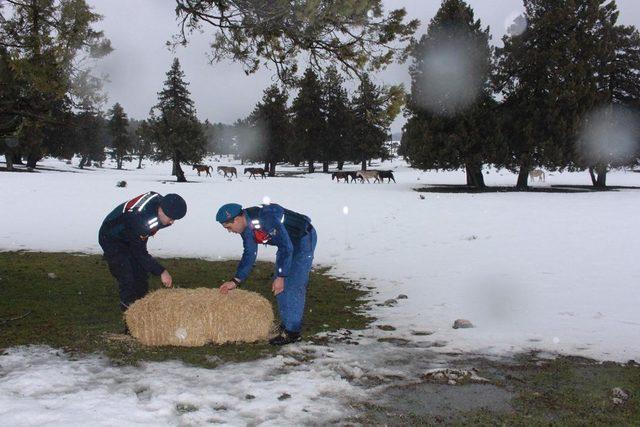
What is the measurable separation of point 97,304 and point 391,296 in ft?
15.6

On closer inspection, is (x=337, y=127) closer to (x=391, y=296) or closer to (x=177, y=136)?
(x=177, y=136)

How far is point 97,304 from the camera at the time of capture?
7785 mm

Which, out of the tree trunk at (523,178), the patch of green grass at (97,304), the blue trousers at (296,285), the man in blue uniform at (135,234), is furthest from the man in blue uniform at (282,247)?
the tree trunk at (523,178)

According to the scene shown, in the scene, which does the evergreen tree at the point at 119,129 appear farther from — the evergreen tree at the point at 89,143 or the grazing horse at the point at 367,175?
the grazing horse at the point at 367,175

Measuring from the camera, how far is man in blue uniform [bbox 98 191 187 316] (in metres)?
5.95

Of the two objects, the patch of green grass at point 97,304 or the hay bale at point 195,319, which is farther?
the hay bale at point 195,319

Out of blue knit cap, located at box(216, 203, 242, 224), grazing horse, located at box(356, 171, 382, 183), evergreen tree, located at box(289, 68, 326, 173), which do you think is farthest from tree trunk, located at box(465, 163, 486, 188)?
evergreen tree, located at box(289, 68, 326, 173)

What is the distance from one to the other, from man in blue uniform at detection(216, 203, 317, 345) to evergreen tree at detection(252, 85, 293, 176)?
58.5 m

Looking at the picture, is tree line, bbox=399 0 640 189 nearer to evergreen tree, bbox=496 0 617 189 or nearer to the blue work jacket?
evergreen tree, bbox=496 0 617 189

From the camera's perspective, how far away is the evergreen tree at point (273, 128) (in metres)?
64.4

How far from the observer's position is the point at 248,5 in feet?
24.5

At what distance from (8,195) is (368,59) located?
23.5 meters

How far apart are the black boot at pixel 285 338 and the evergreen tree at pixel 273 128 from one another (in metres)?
58.6

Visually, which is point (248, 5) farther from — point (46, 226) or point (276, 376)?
point (46, 226)
